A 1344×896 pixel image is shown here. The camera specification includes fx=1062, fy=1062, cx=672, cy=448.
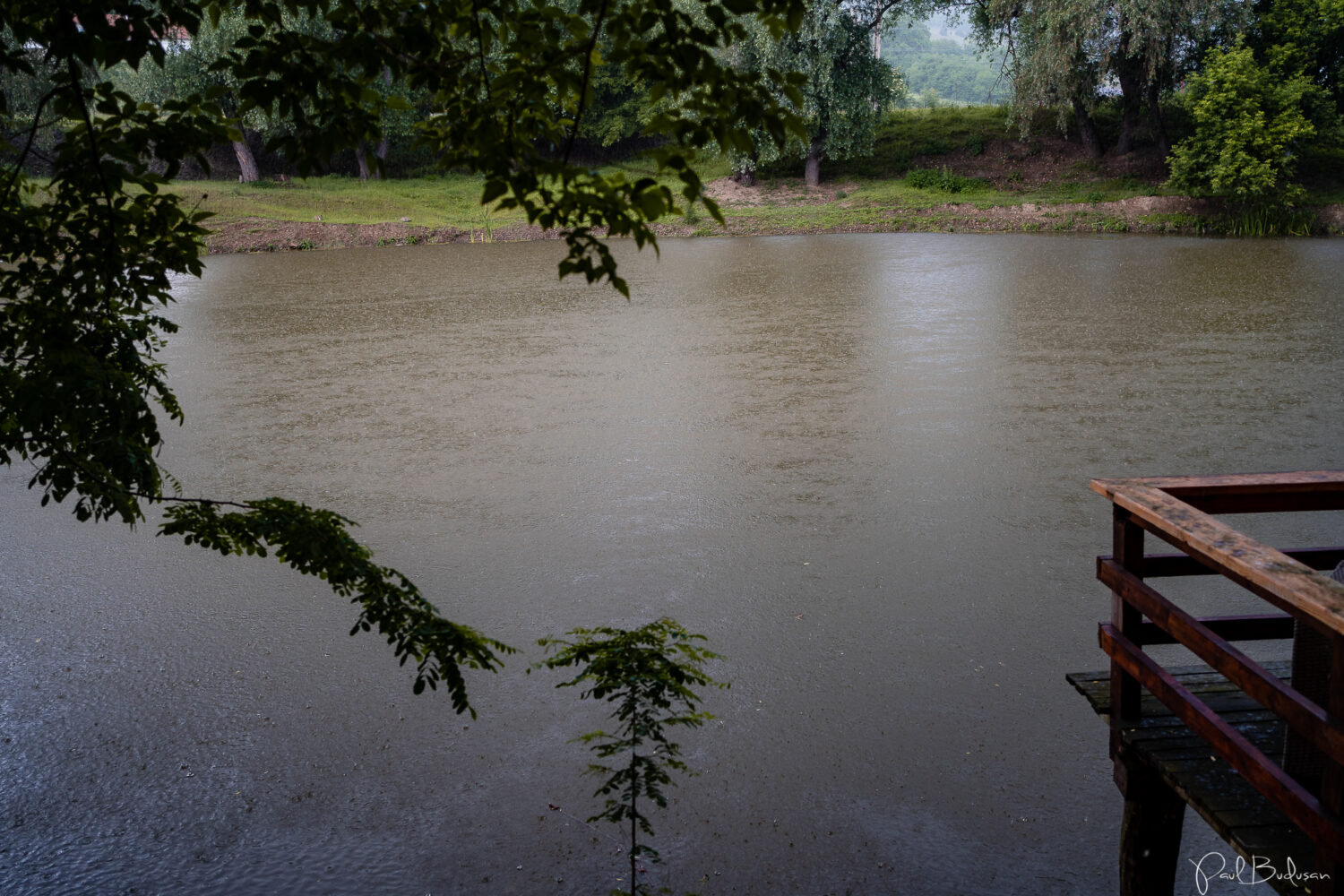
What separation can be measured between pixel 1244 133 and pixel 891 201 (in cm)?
862

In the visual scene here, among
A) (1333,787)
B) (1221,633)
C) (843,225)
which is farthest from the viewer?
(843,225)

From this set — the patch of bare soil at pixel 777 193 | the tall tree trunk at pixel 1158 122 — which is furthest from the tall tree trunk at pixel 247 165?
the tall tree trunk at pixel 1158 122

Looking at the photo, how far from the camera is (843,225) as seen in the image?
27156 millimetres

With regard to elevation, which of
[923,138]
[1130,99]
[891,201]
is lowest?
[891,201]

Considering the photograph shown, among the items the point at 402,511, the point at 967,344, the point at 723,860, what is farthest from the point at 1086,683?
the point at 967,344

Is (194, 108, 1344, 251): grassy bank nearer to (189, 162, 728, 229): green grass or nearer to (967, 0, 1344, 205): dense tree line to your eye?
(189, 162, 728, 229): green grass

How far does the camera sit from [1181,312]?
1342cm

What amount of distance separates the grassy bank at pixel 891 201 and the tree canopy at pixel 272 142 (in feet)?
77.7

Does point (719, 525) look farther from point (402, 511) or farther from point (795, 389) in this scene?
point (795, 389)

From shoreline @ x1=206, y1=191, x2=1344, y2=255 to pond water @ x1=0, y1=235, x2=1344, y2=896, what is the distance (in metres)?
13.0

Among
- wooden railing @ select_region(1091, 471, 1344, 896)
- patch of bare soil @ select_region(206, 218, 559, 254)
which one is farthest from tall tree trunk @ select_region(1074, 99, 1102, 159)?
wooden railing @ select_region(1091, 471, 1344, 896)

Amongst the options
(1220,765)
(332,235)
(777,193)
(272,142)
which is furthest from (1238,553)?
(777,193)

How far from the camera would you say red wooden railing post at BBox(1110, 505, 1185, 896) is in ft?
10.4

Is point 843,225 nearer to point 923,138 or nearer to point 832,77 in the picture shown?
point 832,77
